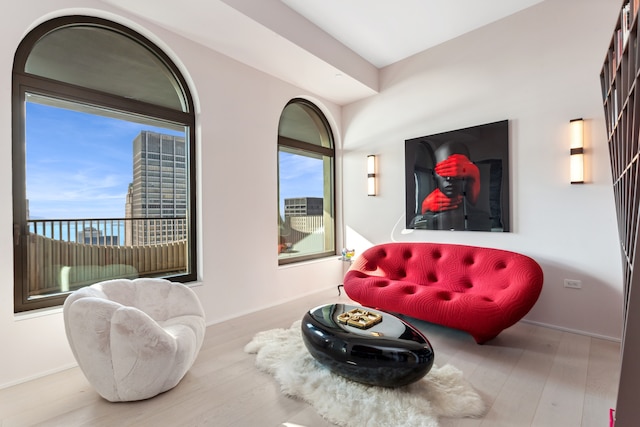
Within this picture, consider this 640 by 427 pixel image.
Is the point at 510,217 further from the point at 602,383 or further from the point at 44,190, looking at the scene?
the point at 44,190

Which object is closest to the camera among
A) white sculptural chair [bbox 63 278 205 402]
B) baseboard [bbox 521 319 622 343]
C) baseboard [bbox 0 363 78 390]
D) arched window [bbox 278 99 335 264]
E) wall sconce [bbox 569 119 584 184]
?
white sculptural chair [bbox 63 278 205 402]

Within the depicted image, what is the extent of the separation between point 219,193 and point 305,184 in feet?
5.07

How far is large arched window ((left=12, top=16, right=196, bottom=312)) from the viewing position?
2367 millimetres

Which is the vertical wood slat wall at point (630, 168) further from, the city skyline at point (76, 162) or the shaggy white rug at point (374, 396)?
the city skyline at point (76, 162)

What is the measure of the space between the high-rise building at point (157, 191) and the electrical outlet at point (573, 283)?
12.8 feet

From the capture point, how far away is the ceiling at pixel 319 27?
2.81 m

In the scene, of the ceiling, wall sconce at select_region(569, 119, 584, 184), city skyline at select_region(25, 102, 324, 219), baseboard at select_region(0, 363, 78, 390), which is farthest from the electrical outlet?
baseboard at select_region(0, 363, 78, 390)

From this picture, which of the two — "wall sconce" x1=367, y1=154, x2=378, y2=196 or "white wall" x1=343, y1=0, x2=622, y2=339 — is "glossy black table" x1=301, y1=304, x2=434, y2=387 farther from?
"wall sconce" x1=367, y1=154, x2=378, y2=196

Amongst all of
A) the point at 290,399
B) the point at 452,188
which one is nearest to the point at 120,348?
the point at 290,399

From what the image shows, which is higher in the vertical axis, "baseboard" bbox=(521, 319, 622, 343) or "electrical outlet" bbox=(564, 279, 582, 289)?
"electrical outlet" bbox=(564, 279, 582, 289)

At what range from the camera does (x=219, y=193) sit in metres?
3.40

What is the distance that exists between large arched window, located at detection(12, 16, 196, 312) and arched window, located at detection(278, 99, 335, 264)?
1.34 meters

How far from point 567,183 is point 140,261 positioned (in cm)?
425

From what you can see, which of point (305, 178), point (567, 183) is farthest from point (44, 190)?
point (567, 183)
